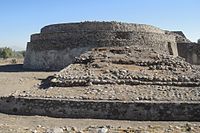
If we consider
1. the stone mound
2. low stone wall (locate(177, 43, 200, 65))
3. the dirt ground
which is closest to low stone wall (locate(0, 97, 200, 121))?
the dirt ground

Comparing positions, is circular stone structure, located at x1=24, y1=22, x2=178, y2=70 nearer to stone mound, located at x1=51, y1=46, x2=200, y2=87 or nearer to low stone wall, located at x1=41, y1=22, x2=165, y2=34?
low stone wall, located at x1=41, y1=22, x2=165, y2=34

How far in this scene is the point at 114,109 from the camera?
1206 centimetres

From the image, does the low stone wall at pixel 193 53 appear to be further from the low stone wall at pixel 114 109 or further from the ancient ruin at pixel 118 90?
the low stone wall at pixel 114 109

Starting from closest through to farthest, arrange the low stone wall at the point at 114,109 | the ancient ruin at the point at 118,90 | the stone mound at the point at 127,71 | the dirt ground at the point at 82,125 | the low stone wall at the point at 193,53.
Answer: the dirt ground at the point at 82,125, the low stone wall at the point at 114,109, the ancient ruin at the point at 118,90, the stone mound at the point at 127,71, the low stone wall at the point at 193,53

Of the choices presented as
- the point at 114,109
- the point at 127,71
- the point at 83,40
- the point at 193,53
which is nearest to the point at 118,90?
the point at 114,109

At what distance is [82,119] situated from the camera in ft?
39.3

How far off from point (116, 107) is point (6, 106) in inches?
152

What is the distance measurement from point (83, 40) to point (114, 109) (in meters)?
14.1

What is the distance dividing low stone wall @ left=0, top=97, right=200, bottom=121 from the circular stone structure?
13.0 meters

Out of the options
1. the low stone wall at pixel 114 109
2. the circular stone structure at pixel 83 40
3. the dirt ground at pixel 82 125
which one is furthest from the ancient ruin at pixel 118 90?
the circular stone structure at pixel 83 40

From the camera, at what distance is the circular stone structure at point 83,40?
25625mm

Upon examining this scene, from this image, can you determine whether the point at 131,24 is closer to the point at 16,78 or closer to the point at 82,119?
the point at 16,78

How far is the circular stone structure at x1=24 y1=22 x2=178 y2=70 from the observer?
25.6 m

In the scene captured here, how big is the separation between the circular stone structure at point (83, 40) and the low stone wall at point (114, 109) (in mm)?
13021
